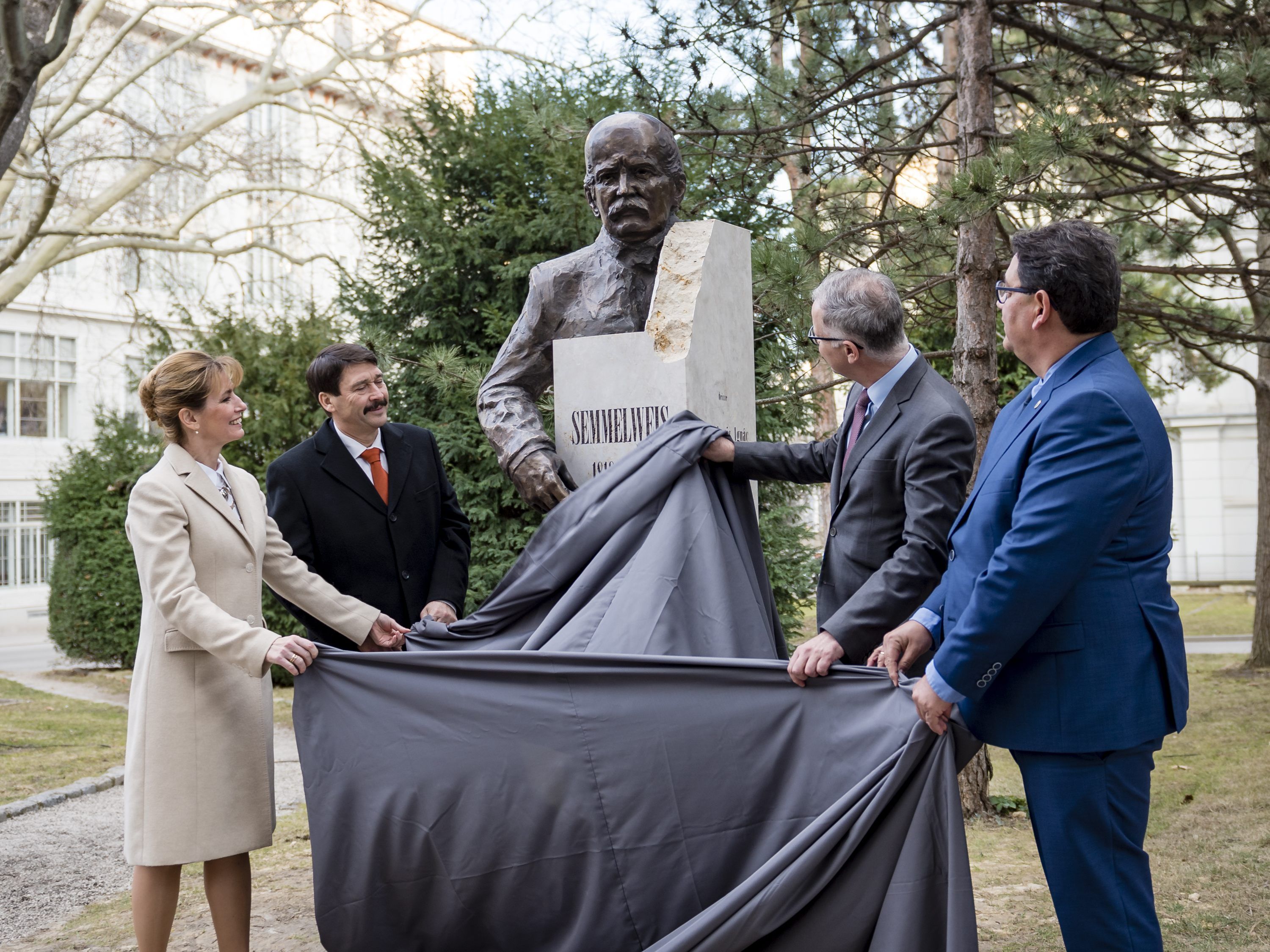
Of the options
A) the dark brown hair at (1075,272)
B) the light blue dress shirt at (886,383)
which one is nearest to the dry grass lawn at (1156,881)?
the light blue dress shirt at (886,383)

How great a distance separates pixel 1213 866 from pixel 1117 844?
11.2 ft

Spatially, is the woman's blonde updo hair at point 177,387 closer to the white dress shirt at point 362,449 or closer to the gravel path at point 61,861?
the white dress shirt at point 362,449

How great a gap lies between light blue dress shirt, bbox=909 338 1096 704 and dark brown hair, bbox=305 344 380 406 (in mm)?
2043

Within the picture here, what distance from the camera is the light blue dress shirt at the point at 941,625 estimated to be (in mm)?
2510

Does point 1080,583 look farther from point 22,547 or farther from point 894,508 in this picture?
point 22,547

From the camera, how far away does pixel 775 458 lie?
340cm

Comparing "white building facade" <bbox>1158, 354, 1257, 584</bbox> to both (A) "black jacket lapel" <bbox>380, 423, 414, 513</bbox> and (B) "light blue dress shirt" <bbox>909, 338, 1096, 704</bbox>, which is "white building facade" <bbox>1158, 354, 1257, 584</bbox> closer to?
(A) "black jacket lapel" <bbox>380, 423, 414, 513</bbox>

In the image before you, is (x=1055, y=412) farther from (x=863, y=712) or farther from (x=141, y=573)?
(x=141, y=573)

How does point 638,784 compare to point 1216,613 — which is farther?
point 1216,613

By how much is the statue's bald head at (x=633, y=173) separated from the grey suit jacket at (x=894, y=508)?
92 cm

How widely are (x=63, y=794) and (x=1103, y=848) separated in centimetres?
691

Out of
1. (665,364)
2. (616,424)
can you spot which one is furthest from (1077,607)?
(616,424)

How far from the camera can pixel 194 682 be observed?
3338 mm

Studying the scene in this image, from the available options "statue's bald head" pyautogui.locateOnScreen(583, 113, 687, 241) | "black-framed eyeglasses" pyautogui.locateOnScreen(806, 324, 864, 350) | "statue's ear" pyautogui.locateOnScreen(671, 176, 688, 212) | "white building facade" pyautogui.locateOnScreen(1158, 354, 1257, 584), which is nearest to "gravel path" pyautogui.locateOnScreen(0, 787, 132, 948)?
"statue's bald head" pyautogui.locateOnScreen(583, 113, 687, 241)
